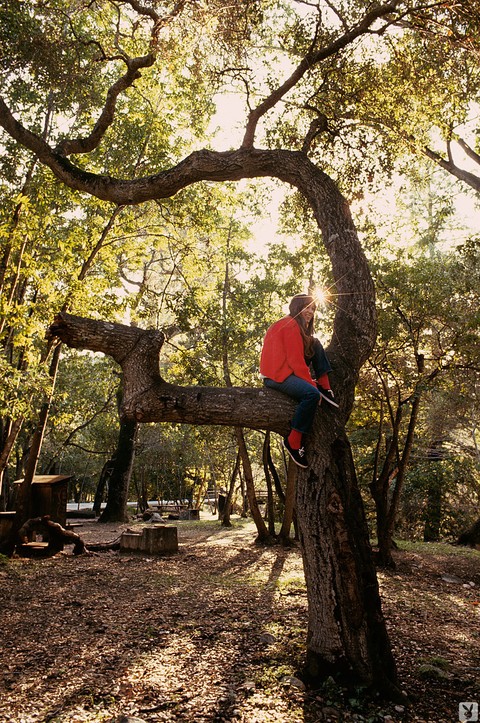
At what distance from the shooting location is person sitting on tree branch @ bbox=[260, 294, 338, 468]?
4.21m

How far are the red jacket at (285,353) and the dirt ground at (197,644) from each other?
2640 millimetres

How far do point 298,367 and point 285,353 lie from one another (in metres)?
0.18

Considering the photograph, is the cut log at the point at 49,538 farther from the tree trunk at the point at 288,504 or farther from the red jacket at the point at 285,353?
the red jacket at the point at 285,353

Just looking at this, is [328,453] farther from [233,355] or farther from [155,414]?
[233,355]

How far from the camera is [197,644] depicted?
5.07 meters

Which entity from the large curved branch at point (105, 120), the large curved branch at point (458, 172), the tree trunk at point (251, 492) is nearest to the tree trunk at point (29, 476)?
the large curved branch at point (105, 120)

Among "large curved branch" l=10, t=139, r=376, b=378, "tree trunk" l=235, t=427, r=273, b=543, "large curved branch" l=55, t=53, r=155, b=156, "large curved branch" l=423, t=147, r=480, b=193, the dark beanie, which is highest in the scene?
"large curved branch" l=423, t=147, r=480, b=193

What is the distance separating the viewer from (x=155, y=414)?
172 inches

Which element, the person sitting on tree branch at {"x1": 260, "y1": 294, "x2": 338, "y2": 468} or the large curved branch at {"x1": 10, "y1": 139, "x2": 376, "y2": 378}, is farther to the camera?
the large curved branch at {"x1": 10, "y1": 139, "x2": 376, "y2": 378}

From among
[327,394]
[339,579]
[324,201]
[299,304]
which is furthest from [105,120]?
[339,579]

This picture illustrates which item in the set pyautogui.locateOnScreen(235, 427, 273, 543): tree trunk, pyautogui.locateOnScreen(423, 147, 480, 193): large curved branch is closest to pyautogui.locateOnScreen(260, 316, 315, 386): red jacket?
pyautogui.locateOnScreen(235, 427, 273, 543): tree trunk

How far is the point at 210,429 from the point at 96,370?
7513 mm

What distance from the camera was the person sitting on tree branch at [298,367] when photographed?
4215 millimetres

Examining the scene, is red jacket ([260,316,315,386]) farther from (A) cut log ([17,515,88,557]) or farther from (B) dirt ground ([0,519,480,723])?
(A) cut log ([17,515,88,557])
